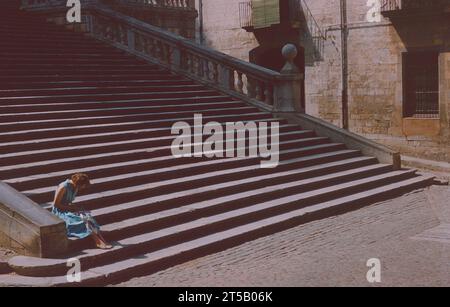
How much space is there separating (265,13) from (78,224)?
1544 centimetres

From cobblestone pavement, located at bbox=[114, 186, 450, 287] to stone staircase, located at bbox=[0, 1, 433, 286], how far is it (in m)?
0.34

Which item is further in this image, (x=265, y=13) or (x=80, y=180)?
(x=265, y=13)

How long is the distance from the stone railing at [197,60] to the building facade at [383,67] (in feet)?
17.3

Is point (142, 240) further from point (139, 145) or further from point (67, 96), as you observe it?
point (67, 96)

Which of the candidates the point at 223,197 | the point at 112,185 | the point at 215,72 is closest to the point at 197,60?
the point at 215,72

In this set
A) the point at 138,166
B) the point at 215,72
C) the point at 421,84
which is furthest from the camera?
the point at 421,84

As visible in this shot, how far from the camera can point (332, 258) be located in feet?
26.4

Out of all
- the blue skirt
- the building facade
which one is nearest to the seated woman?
the blue skirt

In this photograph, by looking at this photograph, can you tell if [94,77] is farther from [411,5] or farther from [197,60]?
[411,5]

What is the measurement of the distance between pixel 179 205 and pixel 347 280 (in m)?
3.15

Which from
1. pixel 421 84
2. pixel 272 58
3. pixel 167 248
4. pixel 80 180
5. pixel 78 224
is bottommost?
pixel 167 248

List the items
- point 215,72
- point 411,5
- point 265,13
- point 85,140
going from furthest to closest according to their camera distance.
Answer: point 265,13 → point 411,5 → point 215,72 → point 85,140

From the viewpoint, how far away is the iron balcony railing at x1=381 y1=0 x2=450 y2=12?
18375 mm

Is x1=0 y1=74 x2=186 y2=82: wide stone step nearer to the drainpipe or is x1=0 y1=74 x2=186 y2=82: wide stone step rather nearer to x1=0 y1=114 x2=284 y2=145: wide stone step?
x1=0 y1=114 x2=284 y2=145: wide stone step
